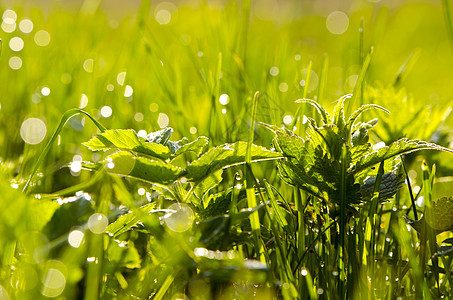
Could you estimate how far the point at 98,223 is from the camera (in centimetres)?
70

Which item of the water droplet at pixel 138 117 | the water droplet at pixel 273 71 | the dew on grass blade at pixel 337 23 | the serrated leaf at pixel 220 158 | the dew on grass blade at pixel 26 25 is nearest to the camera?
the serrated leaf at pixel 220 158

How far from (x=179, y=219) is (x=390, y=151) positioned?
343 millimetres

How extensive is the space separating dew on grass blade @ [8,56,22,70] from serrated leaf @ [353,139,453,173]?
4.61 ft

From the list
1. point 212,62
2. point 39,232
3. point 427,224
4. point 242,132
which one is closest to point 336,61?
point 212,62

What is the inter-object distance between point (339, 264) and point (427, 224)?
165 millimetres

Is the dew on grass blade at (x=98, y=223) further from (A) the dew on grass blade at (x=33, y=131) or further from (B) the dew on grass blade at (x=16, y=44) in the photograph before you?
(B) the dew on grass blade at (x=16, y=44)

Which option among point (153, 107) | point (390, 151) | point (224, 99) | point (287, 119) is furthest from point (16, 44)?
point (390, 151)

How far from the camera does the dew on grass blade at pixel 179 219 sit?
2.30 ft

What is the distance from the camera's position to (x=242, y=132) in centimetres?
119

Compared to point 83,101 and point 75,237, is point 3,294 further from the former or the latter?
point 83,101

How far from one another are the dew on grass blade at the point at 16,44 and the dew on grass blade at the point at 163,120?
90 centimetres

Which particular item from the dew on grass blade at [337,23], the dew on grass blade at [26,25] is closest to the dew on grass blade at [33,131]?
the dew on grass blade at [26,25]

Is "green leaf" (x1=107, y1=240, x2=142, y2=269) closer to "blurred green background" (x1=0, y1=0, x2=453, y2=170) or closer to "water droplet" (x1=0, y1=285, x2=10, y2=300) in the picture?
"water droplet" (x1=0, y1=285, x2=10, y2=300)

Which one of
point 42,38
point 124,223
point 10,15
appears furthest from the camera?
point 10,15
